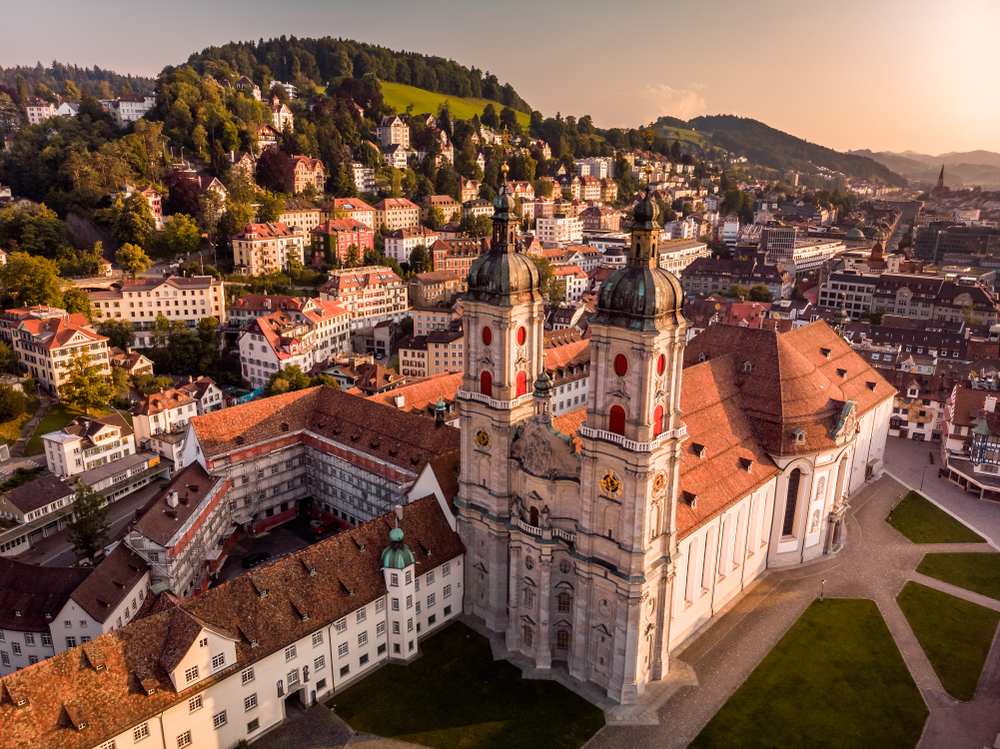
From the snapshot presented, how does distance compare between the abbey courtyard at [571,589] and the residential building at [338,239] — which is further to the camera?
the residential building at [338,239]

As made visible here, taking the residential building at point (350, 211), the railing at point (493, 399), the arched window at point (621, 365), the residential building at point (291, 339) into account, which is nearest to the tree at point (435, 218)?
the residential building at point (350, 211)

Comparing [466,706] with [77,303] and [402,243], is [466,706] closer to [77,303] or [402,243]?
[77,303]

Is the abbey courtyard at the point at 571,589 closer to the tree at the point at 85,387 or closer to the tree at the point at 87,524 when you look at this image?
the tree at the point at 87,524

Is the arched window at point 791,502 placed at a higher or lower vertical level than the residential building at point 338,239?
lower

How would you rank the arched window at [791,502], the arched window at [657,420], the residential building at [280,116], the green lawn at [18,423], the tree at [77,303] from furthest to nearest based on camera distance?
the residential building at [280,116] < the tree at [77,303] < the green lawn at [18,423] < the arched window at [791,502] < the arched window at [657,420]

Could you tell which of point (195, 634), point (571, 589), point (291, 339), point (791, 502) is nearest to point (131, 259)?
point (291, 339)

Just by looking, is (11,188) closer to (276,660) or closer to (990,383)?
(276,660)

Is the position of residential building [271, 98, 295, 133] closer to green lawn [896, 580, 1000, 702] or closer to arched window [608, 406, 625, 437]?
arched window [608, 406, 625, 437]
